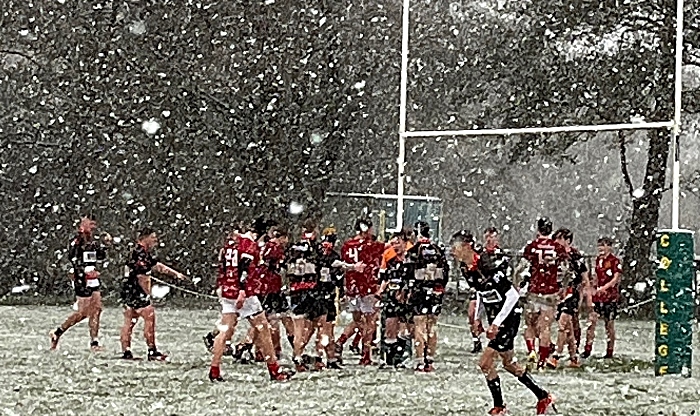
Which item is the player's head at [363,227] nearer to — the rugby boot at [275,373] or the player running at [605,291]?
the rugby boot at [275,373]

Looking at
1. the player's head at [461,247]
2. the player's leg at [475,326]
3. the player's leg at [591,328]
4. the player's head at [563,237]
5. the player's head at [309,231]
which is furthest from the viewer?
the player's leg at [475,326]

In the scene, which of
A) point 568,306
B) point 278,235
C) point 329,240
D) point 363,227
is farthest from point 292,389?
point 568,306

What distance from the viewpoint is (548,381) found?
1466 centimetres

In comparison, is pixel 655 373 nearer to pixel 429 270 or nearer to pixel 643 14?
pixel 429 270

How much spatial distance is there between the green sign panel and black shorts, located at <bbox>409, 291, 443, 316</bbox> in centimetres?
251

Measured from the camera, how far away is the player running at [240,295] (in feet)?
44.5

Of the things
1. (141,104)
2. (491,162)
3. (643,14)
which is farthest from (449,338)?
(141,104)

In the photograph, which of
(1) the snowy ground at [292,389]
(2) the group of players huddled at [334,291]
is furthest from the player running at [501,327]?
(2) the group of players huddled at [334,291]

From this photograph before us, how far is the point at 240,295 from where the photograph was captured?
1362 centimetres

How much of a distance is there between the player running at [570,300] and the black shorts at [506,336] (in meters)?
4.72

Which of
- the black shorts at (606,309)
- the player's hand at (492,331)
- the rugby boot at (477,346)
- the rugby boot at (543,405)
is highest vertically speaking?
the player's hand at (492,331)

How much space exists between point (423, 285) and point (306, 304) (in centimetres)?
139

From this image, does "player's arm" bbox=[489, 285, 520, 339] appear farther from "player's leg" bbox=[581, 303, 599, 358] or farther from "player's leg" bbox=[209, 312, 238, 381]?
"player's leg" bbox=[581, 303, 599, 358]

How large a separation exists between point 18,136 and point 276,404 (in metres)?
22.2
